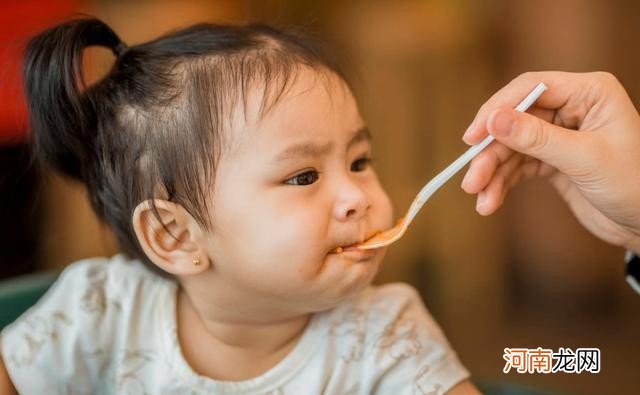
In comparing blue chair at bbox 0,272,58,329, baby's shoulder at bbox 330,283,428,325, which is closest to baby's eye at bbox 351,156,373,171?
baby's shoulder at bbox 330,283,428,325

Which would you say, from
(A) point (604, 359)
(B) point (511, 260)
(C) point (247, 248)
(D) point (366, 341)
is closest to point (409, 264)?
(B) point (511, 260)

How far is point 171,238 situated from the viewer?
0.72 meters

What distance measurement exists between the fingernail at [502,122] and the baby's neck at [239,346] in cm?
29

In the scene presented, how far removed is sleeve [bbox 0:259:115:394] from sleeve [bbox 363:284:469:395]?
0.94ft

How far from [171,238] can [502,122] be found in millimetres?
327

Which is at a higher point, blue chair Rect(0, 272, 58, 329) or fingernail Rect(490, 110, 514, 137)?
fingernail Rect(490, 110, 514, 137)

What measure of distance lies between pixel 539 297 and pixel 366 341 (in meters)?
0.76

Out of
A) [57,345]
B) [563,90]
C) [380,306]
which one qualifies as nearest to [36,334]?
[57,345]

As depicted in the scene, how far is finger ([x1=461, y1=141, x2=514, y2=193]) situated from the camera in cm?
67

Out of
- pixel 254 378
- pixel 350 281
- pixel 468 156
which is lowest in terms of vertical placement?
pixel 254 378

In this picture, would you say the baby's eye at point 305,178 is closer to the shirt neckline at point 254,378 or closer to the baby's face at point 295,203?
the baby's face at point 295,203

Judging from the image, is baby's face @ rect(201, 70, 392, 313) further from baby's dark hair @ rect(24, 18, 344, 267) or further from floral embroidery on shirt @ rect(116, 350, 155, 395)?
floral embroidery on shirt @ rect(116, 350, 155, 395)

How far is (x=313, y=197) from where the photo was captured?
2.18 ft

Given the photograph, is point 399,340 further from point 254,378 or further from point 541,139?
point 541,139
